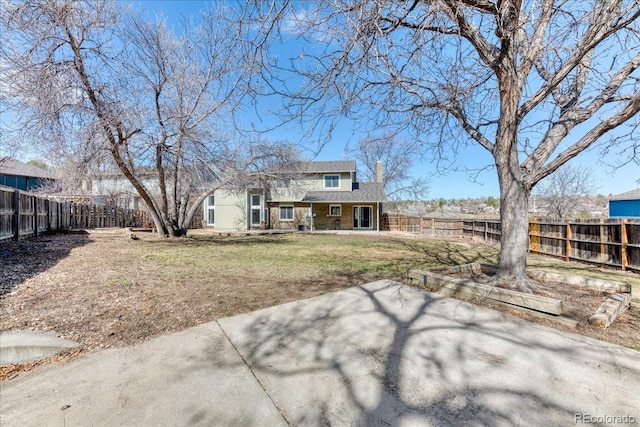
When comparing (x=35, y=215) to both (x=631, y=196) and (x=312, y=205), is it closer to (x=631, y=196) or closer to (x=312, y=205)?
(x=312, y=205)

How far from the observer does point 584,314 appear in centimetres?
373

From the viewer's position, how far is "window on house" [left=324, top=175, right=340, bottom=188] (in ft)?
78.2

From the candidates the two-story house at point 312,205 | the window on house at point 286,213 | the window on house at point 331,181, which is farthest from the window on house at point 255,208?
the window on house at point 331,181

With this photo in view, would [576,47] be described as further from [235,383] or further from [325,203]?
[325,203]

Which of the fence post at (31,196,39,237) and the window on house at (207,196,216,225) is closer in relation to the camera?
the fence post at (31,196,39,237)

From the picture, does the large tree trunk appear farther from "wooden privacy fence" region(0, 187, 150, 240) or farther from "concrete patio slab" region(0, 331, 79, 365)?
"wooden privacy fence" region(0, 187, 150, 240)

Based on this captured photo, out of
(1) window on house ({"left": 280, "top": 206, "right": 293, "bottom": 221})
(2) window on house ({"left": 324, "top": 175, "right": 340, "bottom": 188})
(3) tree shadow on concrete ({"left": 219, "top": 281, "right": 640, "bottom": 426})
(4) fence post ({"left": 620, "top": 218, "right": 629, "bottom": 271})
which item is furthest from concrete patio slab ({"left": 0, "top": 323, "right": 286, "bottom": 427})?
(2) window on house ({"left": 324, "top": 175, "right": 340, "bottom": 188})

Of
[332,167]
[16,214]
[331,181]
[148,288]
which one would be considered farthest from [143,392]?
[332,167]

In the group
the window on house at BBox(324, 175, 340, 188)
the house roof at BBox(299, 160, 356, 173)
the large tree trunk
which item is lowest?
the large tree trunk

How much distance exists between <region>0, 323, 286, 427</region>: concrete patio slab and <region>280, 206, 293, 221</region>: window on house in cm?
2044

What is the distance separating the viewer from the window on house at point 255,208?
74.4 ft

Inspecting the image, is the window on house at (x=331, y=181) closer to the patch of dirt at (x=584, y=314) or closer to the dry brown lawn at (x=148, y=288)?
the dry brown lawn at (x=148, y=288)

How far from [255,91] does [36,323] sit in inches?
146

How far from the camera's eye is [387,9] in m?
3.65
